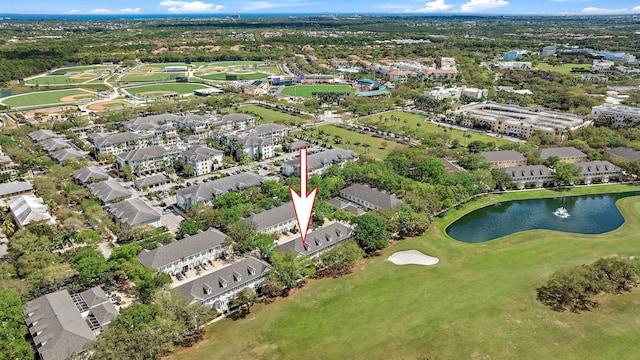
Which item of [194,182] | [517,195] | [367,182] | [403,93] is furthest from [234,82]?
[517,195]

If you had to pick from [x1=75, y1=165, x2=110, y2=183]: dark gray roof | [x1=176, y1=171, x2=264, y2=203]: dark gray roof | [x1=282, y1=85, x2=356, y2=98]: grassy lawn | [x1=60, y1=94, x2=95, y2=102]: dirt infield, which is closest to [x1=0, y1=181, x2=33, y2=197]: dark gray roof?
[x1=75, y1=165, x2=110, y2=183]: dark gray roof

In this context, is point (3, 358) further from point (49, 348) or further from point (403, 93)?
point (403, 93)

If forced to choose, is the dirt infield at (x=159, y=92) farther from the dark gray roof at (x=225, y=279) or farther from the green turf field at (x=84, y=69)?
the dark gray roof at (x=225, y=279)

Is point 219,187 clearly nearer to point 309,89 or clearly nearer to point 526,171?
point 526,171

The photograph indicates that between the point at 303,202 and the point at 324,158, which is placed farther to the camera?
the point at 324,158

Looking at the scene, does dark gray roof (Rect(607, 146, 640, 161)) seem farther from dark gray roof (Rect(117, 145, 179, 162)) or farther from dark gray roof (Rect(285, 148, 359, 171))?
dark gray roof (Rect(117, 145, 179, 162))

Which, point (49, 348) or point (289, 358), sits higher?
point (49, 348)

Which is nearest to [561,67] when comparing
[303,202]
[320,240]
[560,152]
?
[560,152]
